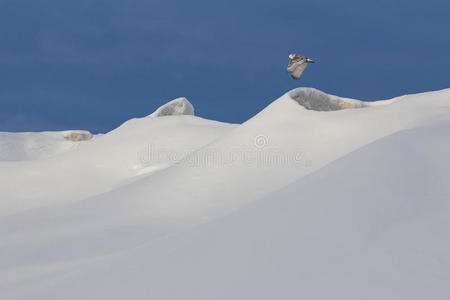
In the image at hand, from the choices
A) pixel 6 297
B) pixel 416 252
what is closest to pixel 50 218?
pixel 6 297

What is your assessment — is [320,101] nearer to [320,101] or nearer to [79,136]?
[320,101]

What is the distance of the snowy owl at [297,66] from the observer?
11.1 metres

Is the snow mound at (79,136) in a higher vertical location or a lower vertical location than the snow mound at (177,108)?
higher

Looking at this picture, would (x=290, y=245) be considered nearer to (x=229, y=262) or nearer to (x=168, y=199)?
(x=229, y=262)

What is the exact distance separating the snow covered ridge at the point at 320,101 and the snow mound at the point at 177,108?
27.1 feet

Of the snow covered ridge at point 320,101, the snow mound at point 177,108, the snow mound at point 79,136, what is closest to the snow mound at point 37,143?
the snow mound at point 79,136

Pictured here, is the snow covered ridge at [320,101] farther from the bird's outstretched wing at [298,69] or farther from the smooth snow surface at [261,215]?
→ the bird's outstretched wing at [298,69]

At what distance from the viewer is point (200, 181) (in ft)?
30.5

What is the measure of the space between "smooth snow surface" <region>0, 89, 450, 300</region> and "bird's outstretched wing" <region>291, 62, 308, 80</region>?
1.28 feet

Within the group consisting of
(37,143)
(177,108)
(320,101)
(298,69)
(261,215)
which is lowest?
(261,215)

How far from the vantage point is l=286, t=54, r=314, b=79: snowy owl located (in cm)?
1108

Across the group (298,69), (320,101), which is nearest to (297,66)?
(298,69)

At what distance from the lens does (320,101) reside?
11.6 meters

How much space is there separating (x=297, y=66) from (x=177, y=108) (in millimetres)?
8869
